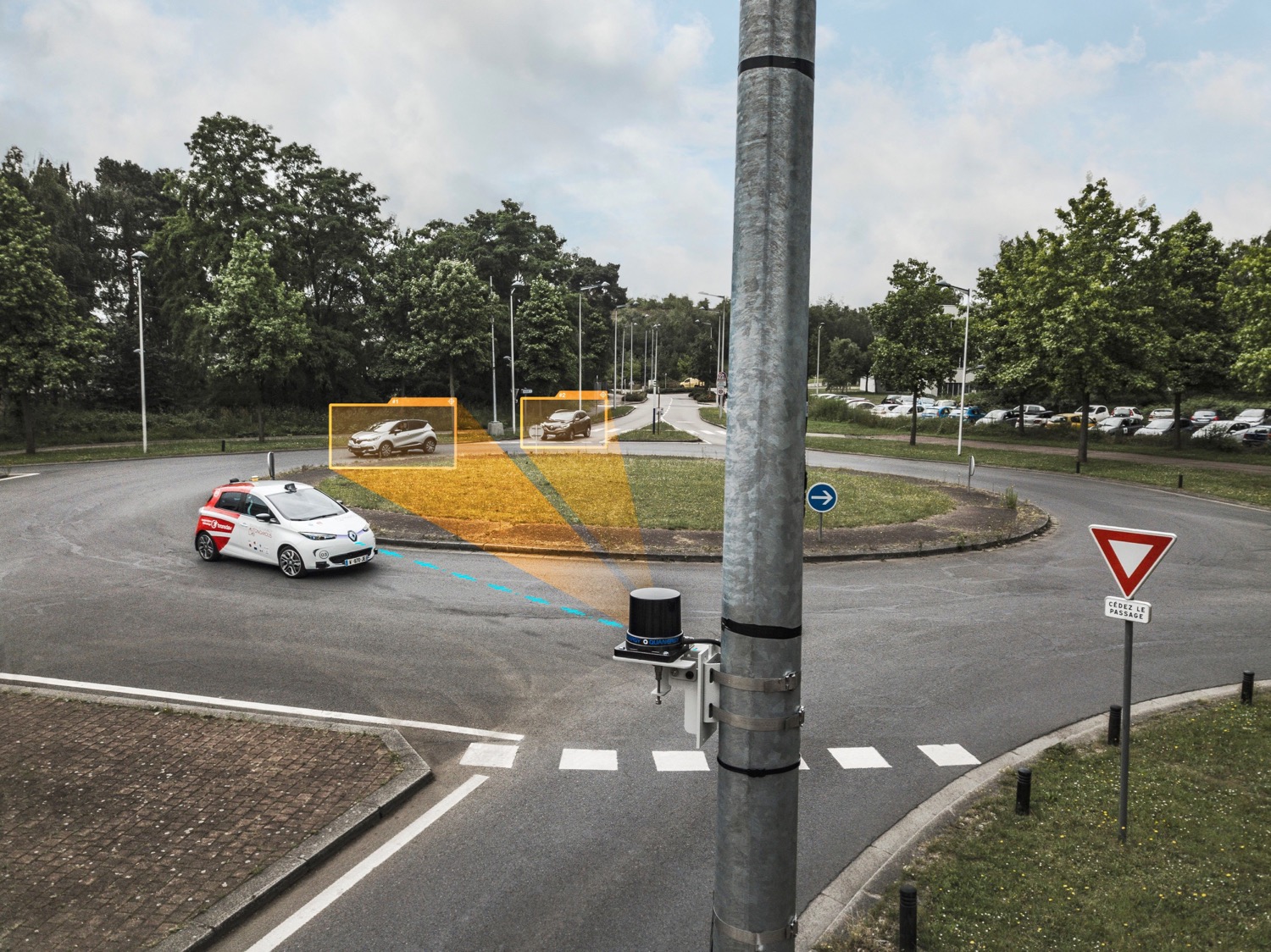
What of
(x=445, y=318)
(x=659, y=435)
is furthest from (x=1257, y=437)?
(x=445, y=318)

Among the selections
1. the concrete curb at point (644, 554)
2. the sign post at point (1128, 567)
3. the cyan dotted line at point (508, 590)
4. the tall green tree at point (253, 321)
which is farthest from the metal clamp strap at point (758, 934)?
the tall green tree at point (253, 321)

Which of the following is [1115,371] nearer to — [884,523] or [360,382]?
[884,523]

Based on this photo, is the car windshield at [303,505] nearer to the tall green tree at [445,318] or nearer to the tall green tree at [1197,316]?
the tall green tree at [1197,316]

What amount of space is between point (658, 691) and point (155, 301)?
65990mm

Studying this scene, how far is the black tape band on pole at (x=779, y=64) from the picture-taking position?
2.60 meters

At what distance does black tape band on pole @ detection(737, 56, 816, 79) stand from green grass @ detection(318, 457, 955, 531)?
1601 cm

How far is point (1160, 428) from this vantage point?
43.8m

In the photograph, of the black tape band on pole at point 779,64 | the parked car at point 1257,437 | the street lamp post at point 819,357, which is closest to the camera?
the black tape band on pole at point 779,64

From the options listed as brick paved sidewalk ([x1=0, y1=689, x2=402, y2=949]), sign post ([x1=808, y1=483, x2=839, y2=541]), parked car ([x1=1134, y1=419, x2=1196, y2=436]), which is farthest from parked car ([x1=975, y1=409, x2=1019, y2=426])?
brick paved sidewalk ([x1=0, y1=689, x2=402, y2=949])

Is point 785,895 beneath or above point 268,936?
above

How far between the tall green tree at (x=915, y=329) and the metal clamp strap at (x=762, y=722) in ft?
126

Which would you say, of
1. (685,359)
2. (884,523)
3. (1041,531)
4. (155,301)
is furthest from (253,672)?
(685,359)

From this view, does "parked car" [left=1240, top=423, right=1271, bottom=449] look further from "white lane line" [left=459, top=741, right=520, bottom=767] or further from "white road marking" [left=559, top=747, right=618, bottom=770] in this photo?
"white lane line" [left=459, top=741, right=520, bottom=767]

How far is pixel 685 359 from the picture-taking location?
118375 mm
